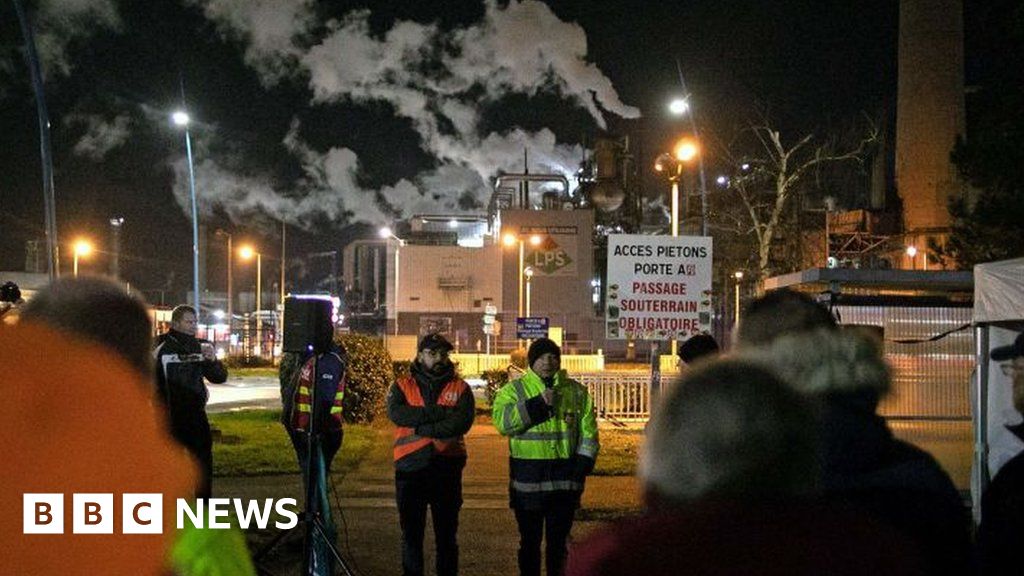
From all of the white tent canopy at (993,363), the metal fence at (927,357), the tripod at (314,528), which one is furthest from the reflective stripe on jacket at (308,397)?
the white tent canopy at (993,363)

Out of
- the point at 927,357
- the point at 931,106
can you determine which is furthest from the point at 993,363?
the point at 931,106

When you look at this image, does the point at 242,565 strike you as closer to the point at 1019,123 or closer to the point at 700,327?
the point at 700,327

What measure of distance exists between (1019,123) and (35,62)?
56.6 ft

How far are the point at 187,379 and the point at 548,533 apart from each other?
3641 millimetres

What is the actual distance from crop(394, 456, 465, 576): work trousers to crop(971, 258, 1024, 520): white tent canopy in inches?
155

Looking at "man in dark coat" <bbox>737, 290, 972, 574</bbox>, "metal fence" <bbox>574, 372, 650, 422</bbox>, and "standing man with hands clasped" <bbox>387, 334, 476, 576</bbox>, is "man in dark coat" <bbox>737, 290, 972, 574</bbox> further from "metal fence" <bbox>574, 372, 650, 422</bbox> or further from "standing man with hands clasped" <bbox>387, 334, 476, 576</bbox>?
"metal fence" <bbox>574, 372, 650, 422</bbox>

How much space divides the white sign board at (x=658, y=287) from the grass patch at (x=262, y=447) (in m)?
6.40

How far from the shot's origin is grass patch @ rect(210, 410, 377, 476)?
46.0 feet

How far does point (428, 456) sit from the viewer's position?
7.37 metres

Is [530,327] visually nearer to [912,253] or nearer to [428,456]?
[428,456]

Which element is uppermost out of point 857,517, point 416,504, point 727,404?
point 727,404

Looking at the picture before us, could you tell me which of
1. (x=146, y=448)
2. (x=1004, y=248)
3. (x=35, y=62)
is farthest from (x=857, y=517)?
(x=1004, y=248)

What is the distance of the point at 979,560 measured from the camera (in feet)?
8.38

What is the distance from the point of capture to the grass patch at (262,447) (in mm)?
14008
